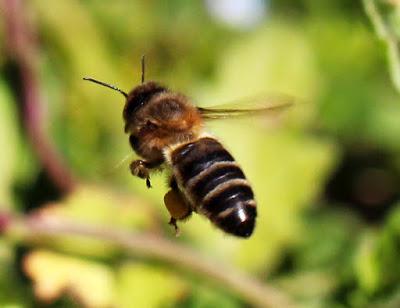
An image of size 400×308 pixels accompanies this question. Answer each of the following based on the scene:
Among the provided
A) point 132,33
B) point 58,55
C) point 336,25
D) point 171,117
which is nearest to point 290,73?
point 336,25

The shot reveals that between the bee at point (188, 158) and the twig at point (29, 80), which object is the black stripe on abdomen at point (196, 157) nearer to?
the bee at point (188, 158)

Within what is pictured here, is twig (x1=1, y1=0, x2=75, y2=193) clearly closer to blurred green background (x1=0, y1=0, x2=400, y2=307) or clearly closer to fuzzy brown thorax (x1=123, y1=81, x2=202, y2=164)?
blurred green background (x1=0, y1=0, x2=400, y2=307)

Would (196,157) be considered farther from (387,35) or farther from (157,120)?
(387,35)

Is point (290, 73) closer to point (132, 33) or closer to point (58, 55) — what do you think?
point (132, 33)

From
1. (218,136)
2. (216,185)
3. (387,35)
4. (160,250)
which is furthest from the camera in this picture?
(218,136)

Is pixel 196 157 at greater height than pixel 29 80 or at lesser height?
lesser

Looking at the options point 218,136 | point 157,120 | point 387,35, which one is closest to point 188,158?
point 157,120
